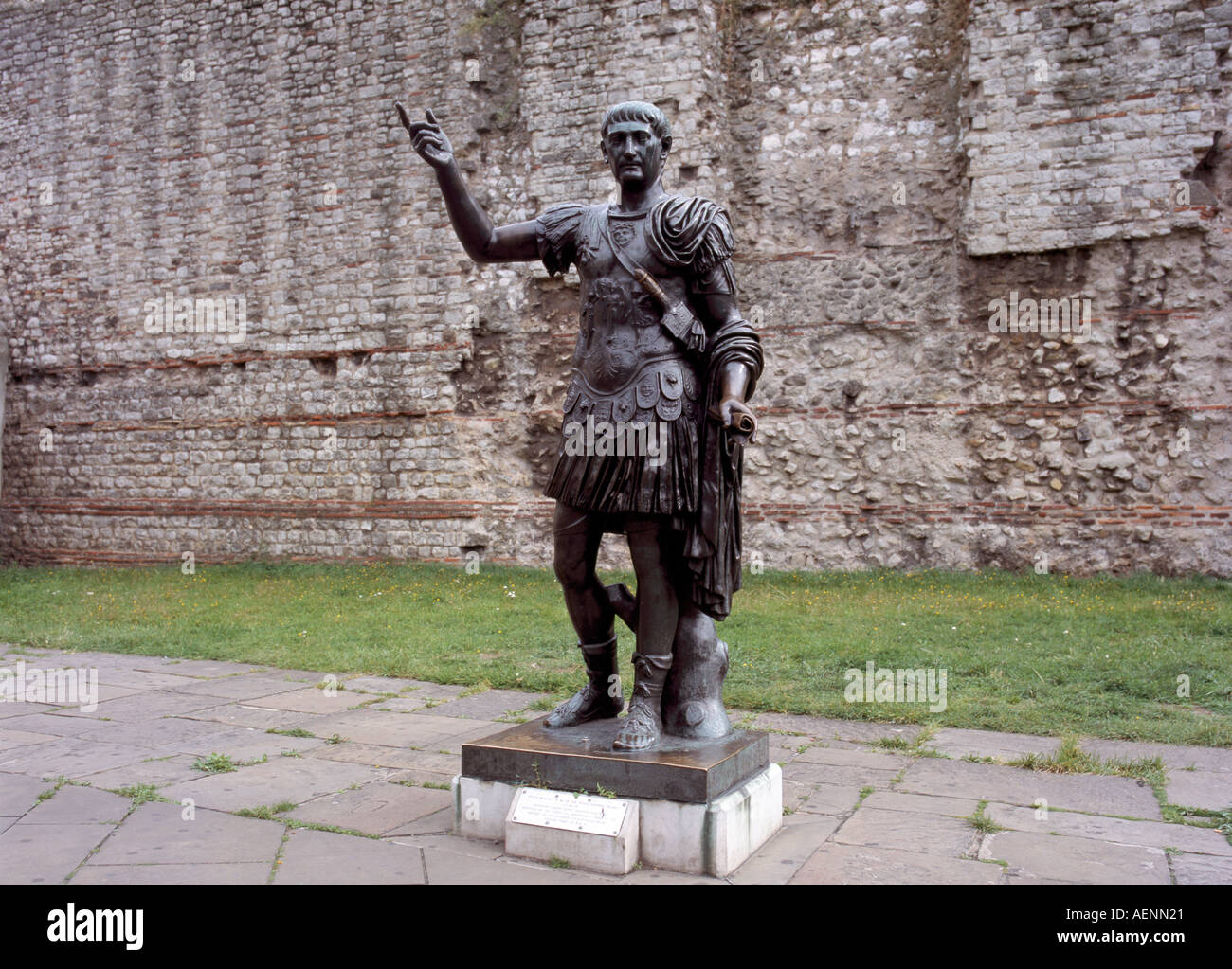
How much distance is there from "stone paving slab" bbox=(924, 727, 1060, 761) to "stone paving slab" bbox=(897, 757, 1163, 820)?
20cm

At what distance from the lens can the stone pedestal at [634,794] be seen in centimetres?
314

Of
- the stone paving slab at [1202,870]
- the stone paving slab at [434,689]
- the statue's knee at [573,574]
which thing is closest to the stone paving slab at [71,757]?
the stone paving slab at [434,689]

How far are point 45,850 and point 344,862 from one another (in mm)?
1013

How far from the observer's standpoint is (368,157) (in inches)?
508

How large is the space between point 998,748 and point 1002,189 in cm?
729

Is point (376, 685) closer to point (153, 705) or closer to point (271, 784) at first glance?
point (153, 705)

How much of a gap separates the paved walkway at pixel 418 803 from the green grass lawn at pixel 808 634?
0.43m

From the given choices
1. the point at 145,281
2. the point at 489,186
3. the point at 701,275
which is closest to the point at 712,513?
the point at 701,275

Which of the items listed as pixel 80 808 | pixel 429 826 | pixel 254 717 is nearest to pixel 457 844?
pixel 429 826

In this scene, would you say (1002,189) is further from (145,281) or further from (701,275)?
(145,281)

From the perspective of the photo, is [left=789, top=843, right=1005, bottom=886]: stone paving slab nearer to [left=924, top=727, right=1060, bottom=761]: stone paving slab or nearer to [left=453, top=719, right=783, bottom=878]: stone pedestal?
[left=453, top=719, right=783, bottom=878]: stone pedestal

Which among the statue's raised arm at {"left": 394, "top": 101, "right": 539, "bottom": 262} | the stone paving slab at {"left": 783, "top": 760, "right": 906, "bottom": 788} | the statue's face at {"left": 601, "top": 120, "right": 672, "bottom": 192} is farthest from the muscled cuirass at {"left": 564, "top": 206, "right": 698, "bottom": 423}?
the stone paving slab at {"left": 783, "top": 760, "right": 906, "bottom": 788}

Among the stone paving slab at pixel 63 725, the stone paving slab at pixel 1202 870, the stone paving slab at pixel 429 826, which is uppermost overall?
the stone paving slab at pixel 1202 870

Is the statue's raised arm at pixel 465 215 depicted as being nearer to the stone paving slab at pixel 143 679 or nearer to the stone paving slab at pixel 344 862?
the stone paving slab at pixel 344 862
